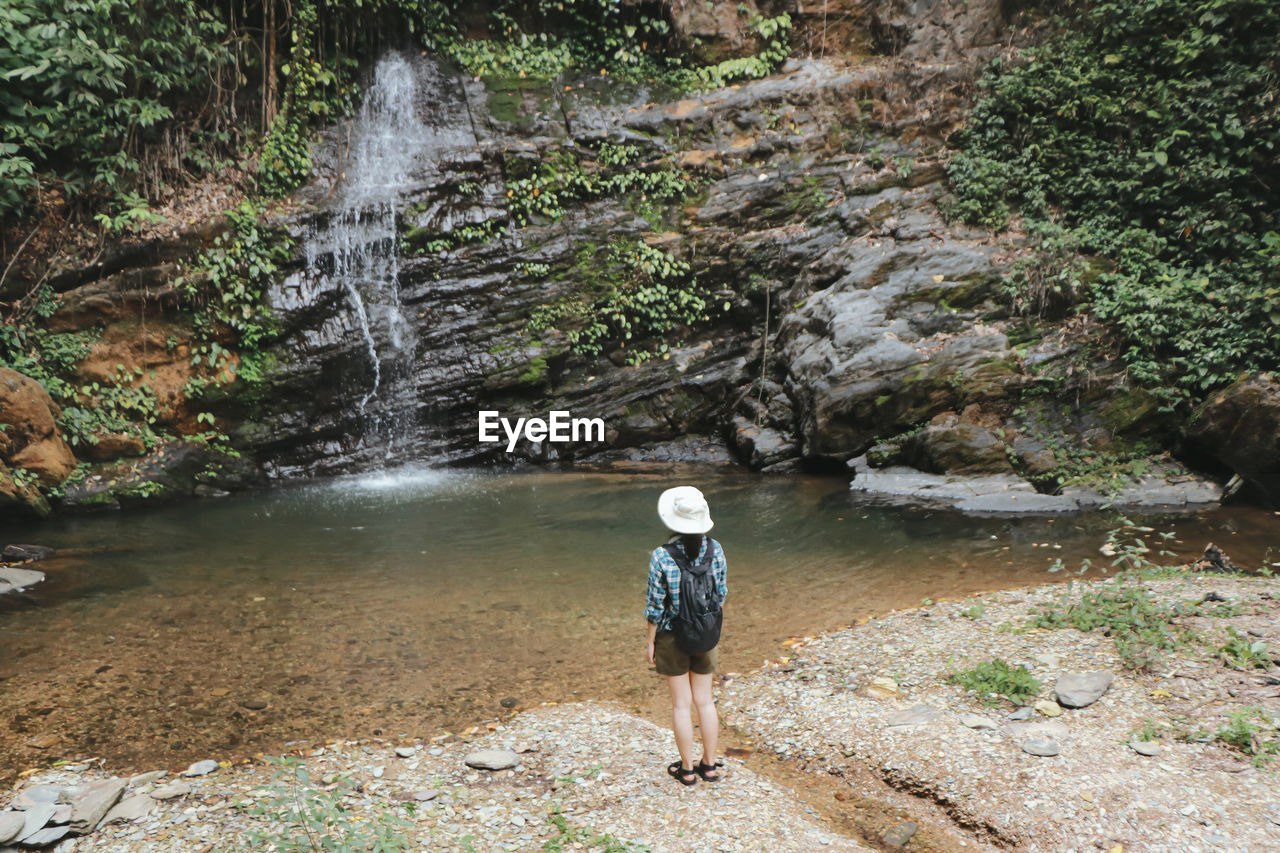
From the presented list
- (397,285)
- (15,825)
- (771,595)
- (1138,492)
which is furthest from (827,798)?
(397,285)

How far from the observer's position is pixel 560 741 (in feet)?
15.5

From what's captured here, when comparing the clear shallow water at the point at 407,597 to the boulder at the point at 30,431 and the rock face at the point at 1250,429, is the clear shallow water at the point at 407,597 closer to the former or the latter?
the rock face at the point at 1250,429

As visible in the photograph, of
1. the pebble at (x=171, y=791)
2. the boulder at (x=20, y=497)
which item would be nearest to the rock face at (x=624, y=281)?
the boulder at (x=20, y=497)

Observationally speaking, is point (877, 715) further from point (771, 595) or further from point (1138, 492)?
point (1138, 492)

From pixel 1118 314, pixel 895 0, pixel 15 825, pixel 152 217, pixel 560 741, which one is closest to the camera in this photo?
pixel 15 825

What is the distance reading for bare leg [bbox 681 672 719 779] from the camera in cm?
412

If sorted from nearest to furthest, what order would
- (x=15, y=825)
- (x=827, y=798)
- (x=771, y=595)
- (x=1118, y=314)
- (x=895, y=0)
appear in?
(x=15, y=825)
(x=827, y=798)
(x=771, y=595)
(x=1118, y=314)
(x=895, y=0)

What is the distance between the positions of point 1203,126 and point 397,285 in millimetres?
13781

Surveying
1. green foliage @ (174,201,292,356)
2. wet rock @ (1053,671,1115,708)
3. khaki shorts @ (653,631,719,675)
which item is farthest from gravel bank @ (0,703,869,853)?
green foliage @ (174,201,292,356)

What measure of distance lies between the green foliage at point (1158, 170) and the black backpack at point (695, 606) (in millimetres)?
9499

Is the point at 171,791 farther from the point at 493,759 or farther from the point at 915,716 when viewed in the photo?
the point at 915,716

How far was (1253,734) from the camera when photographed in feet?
13.4

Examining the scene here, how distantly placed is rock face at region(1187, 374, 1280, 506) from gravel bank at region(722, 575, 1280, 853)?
3.89m

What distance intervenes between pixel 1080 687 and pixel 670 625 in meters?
2.89
